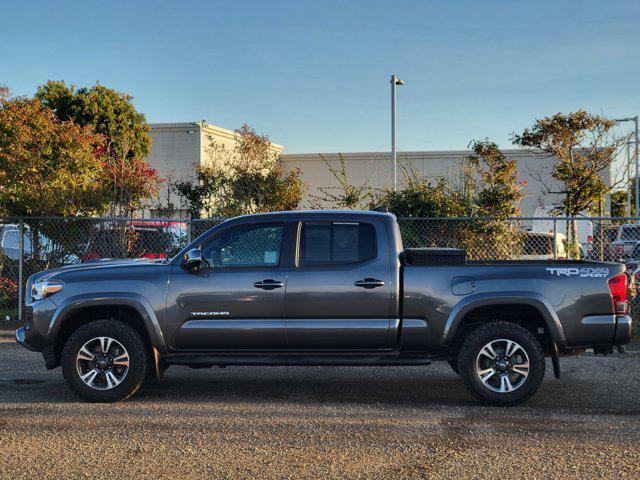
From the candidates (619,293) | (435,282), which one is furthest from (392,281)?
(619,293)

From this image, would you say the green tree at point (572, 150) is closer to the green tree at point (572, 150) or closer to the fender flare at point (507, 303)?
the green tree at point (572, 150)

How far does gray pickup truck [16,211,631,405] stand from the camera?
733cm

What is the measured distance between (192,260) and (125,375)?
1.30m

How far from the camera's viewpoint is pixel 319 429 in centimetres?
640

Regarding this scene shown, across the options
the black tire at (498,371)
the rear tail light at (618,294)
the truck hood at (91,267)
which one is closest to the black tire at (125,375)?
the truck hood at (91,267)

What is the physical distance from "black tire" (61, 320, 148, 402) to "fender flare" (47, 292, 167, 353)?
0.18 metres

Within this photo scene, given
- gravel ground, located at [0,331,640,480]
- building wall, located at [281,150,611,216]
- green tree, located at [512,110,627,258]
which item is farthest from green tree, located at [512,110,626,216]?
gravel ground, located at [0,331,640,480]

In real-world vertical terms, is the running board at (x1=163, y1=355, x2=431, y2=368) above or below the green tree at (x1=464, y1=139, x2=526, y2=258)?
below

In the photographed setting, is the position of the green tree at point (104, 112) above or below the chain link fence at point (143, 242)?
above

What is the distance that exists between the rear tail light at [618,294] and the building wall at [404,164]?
77.8 feet

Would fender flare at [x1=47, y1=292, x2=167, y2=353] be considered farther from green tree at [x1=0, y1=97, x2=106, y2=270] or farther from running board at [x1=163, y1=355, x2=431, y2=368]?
green tree at [x1=0, y1=97, x2=106, y2=270]

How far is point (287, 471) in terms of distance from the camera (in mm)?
5234

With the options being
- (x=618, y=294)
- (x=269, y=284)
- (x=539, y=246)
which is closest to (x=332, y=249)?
(x=269, y=284)

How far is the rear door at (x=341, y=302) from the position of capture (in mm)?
7379
